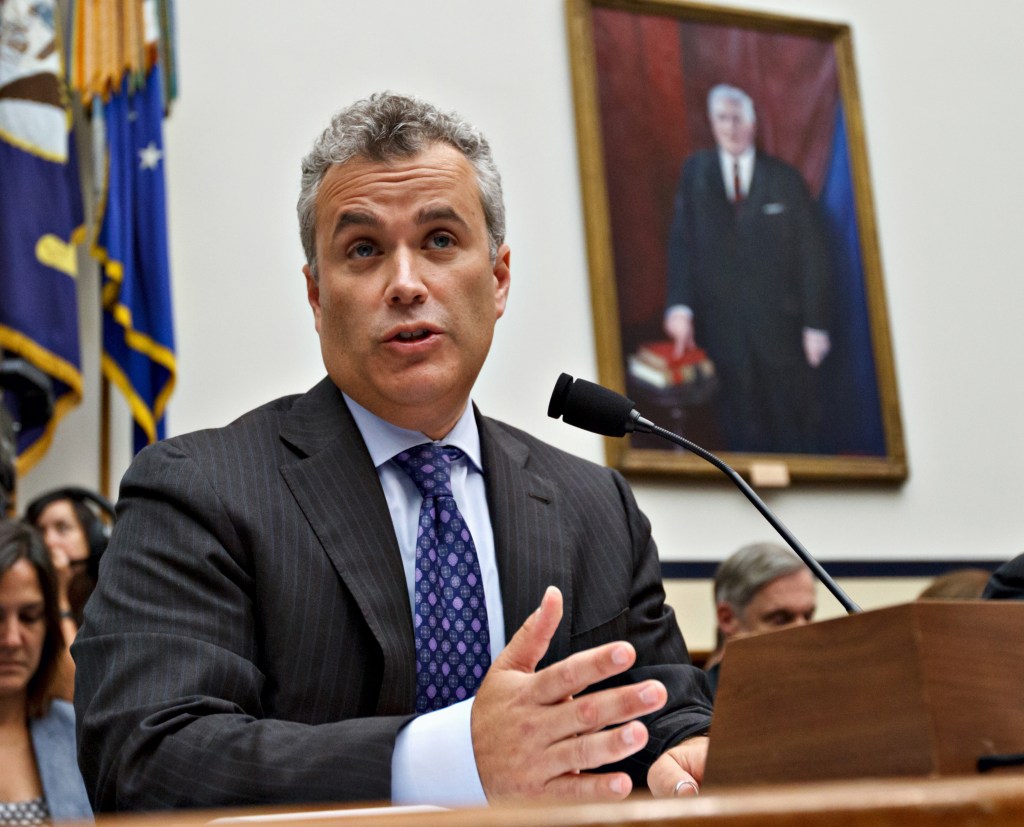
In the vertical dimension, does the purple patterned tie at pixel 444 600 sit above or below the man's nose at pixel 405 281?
below

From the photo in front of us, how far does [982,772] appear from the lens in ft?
3.76

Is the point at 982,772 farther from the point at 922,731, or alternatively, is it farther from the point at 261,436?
the point at 261,436

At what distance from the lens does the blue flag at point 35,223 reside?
185 inches

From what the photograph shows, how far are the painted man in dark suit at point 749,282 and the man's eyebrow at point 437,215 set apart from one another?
368 cm

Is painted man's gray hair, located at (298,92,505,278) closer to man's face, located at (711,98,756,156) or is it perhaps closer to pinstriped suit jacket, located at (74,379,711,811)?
pinstriped suit jacket, located at (74,379,711,811)

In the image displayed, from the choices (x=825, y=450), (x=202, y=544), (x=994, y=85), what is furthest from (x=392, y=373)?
(x=994, y=85)

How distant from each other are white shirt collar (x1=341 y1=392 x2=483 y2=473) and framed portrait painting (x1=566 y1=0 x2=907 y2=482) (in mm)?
3350

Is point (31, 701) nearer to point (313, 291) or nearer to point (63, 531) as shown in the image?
point (63, 531)

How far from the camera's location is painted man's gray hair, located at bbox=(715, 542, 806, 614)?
15.4 ft

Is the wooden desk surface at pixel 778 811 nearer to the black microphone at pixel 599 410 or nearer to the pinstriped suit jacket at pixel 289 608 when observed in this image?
the pinstriped suit jacket at pixel 289 608

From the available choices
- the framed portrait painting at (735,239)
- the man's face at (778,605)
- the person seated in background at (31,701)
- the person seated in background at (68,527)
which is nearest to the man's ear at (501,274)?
the person seated in background at (31,701)

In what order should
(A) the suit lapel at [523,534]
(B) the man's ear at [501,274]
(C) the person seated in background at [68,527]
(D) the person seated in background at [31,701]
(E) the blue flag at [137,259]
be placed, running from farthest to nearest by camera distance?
(E) the blue flag at [137,259], (C) the person seated in background at [68,527], (D) the person seated in background at [31,701], (B) the man's ear at [501,274], (A) the suit lapel at [523,534]

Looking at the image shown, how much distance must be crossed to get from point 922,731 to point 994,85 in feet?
20.6

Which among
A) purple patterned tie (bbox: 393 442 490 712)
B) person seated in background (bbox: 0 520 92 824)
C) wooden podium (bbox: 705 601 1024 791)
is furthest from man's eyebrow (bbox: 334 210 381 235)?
person seated in background (bbox: 0 520 92 824)
